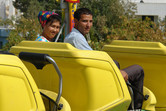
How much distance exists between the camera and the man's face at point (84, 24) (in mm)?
4730

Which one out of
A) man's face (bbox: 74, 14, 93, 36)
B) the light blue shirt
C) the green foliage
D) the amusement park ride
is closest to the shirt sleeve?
the light blue shirt

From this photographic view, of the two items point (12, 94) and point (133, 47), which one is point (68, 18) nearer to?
point (133, 47)

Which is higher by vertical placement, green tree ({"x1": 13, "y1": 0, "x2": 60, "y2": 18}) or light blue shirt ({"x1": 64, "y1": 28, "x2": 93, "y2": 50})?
light blue shirt ({"x1": 64, "y1": 28, "x2": 93, "y2": 50})

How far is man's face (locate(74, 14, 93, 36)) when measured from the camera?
4.73 meters

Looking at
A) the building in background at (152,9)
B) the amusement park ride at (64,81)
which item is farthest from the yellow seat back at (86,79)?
the building in background at (152,9)

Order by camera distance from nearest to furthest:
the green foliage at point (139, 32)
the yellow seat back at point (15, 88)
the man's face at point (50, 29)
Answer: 1. the yellow seat back at point (15, 88)
2. the man's face at point (50, 29)
3. the green foliage at point (139, 32)

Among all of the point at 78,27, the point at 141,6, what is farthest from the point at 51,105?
the point at 141,6

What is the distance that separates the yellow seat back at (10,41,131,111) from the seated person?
51 centimetres

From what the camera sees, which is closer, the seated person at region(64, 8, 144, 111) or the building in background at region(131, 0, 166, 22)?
the seated person at region(64, 8, 144, 111)

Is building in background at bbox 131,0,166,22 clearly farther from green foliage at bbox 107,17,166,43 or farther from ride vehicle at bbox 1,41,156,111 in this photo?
ride vehicle at bbox 1,41,156,111

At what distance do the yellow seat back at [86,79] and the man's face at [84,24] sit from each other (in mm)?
976

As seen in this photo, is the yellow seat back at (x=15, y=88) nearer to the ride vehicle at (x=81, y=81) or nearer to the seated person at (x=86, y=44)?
the ride vehicle at (x=81, y=81)

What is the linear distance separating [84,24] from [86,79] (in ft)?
4.44

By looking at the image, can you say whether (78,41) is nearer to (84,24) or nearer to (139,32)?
(84,24)
